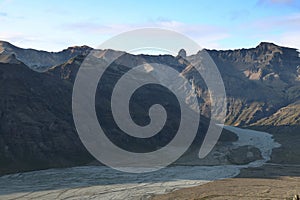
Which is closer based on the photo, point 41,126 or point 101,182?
point 101,182

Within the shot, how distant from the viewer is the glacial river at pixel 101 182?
65.9 metres

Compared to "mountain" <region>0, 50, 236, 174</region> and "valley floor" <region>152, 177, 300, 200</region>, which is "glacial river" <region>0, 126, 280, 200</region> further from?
"mountain" <region>0, 50, 236, 174</region>

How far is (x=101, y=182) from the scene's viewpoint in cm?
7588

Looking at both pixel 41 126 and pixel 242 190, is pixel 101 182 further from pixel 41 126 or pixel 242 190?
pixel 41 126

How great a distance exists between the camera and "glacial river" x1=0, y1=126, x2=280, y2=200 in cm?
6594

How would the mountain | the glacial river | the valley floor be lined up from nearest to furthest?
the valley floor < the glacial river < the mountain

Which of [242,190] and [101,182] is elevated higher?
[242,190]

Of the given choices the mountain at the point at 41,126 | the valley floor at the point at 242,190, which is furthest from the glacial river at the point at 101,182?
the mountain at the point at 41,126

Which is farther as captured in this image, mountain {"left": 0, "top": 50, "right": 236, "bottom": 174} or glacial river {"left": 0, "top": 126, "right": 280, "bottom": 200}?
mountain {"left": 0, "top": 50, "right": 236, "bottom": 174}

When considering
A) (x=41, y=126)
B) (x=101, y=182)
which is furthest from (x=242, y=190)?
(x=41, y=126)

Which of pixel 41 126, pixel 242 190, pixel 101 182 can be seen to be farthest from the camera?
pixel 41 126

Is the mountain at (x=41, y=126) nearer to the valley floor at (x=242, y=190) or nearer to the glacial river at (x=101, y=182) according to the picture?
the glacial river at (x=101, y=182)

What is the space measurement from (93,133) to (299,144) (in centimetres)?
8201

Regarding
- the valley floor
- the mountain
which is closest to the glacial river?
the valley floor
